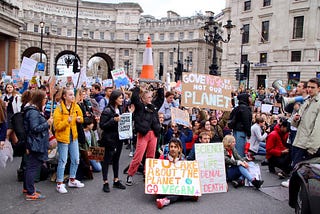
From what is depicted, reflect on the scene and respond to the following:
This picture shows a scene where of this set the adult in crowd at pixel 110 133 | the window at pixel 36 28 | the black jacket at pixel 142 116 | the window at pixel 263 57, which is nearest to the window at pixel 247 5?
the window at pixel 263 57

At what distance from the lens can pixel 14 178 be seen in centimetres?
621

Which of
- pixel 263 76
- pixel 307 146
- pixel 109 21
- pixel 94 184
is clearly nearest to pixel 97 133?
pixel 94 184

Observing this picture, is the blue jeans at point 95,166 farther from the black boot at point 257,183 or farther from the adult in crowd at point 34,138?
the black boot at point 257,183

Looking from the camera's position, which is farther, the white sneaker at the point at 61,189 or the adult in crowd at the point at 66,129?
the white sneaker at the point at 61,189

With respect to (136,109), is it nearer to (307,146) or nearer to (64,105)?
(64,105)

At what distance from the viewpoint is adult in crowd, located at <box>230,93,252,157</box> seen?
7340 mm

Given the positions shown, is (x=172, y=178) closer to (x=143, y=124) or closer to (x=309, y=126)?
(x=143, y=124)

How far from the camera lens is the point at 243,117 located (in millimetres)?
7328

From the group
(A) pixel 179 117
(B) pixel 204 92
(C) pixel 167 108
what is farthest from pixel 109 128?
(C) pixel 167 108

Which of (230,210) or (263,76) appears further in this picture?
(263,76)

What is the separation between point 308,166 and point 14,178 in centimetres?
561

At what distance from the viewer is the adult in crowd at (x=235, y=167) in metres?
6.06

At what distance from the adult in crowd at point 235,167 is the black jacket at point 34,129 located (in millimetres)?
3638

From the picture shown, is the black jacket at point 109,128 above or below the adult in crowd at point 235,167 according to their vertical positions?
above
